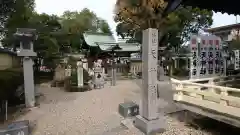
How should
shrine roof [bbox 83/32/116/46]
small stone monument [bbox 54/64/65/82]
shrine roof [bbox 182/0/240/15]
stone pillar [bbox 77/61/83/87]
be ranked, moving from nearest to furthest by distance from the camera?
shrine roof [bbox 182/0/240/15] < stone pillar [bbox 77/61/83/87] < small stone monument [bbox 54/64/65/82] < shrine roof [bbox 83/32/116/46]

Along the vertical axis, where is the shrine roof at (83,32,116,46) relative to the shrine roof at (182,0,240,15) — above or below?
above

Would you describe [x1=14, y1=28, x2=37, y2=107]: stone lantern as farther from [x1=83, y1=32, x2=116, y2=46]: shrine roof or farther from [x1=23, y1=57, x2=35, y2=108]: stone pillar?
[x1=83, y1=32, x2=116, y2=46]: shrine roof

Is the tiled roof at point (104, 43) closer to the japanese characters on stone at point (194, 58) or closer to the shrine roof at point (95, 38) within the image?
the shrine roof at point (95, 38)

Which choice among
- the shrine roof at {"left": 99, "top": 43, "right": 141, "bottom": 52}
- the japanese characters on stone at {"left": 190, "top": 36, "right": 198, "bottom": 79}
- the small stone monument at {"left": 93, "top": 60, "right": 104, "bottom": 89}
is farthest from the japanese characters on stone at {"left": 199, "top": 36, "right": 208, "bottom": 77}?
the shrine roof at {"left": 99, "top": 43, "right": 141, "bottom": 52}

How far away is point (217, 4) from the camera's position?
6188mm

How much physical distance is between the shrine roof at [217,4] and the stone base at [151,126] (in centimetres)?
349

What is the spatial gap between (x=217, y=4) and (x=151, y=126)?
174 inches

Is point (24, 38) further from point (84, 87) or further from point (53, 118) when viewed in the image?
point (84, 87)

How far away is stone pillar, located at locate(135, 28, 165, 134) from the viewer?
15.6 ft

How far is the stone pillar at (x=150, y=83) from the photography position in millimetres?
4742

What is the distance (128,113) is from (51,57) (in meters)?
11.4

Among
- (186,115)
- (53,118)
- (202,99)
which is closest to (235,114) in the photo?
(202,99)

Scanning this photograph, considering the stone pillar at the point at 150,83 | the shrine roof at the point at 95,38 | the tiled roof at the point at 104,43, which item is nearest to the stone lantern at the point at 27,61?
the stone pillar at the point at 150,83

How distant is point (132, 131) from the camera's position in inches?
198
